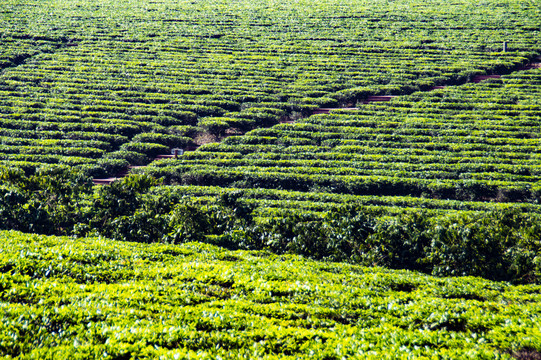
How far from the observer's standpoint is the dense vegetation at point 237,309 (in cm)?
687

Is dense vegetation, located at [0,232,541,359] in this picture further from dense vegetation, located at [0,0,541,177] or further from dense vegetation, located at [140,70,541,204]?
dense vegetation, located at [0,0,541,177]

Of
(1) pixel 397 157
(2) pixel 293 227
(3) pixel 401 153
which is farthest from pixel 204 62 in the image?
(2) pixel 293 227

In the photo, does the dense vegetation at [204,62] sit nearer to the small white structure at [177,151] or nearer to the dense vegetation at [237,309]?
the small white structure at [177,151]

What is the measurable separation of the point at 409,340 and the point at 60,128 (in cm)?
2437

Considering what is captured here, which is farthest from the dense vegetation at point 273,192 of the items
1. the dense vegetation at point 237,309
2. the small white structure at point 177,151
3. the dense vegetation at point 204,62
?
the small white structure at point 177,151

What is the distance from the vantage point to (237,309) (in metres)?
8.57

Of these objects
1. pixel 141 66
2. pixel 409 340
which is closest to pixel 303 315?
pixel 409 340

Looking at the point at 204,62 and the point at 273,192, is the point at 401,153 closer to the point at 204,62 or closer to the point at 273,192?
the point at 273,192

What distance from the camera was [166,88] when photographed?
3081 centimetres

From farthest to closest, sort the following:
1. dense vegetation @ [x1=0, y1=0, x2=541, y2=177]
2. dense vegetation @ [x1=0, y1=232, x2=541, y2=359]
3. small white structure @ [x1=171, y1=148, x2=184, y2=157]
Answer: dense vegetation @ [x1=0, y1=0, x2=541, y2=177]
small white structure @ [x1=171, y1=148, x2=184, y2=157]
dense vegetation @ [x1=0, y1=232, x2=541, y2=359]

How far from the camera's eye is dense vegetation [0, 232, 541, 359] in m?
6.87

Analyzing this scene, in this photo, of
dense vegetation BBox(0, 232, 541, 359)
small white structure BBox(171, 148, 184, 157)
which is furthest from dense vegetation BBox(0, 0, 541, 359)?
small white structure BBox(171, 148, 184, 157)

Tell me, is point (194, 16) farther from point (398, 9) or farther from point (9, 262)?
point (9, 262)

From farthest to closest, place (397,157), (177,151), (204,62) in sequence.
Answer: (204,62), (177,151), (397,157)
